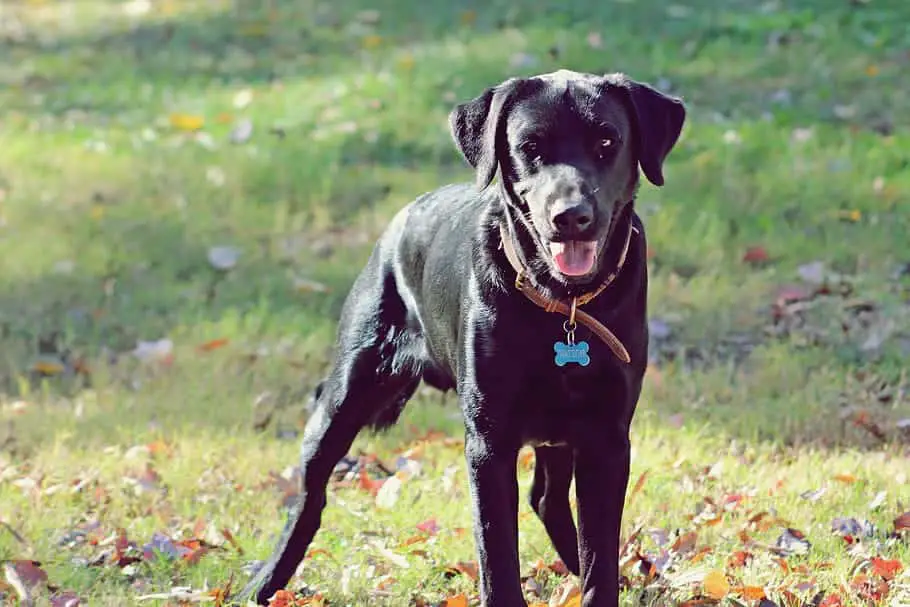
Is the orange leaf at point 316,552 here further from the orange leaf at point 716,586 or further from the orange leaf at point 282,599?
the orange leaf at point 716,586

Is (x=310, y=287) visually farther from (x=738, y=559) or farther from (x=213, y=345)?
(x=738, y=559)

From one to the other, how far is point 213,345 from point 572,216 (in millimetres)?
3936

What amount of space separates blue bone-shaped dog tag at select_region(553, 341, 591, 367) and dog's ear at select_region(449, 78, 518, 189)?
537 mm

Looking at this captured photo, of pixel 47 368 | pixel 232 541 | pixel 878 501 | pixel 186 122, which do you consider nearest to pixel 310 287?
pixel 47 368

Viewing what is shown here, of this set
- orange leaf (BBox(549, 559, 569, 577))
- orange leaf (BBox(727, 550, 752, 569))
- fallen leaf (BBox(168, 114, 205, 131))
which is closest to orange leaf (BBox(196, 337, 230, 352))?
orange leaf (BBox(549, 559, 569, 577))

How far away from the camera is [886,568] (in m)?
4.34

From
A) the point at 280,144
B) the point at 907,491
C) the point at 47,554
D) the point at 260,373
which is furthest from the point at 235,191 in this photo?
the point at 907,491

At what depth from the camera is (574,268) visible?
146 inches

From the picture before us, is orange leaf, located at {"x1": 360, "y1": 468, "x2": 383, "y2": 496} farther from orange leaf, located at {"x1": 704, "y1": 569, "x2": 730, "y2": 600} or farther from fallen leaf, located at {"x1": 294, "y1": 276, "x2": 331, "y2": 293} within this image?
fallen leaf, located at {"x1": 294, "y1": 276, "x2": 331, "y2": 293}

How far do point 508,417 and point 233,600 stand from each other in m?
1.30

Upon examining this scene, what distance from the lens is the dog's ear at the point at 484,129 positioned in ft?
13.0

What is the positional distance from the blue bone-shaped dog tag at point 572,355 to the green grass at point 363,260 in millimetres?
952

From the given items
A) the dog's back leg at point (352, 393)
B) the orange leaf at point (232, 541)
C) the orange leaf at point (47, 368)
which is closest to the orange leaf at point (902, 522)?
the dog's back leg at point (352, 393)

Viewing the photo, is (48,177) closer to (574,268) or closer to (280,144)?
(280,144)
